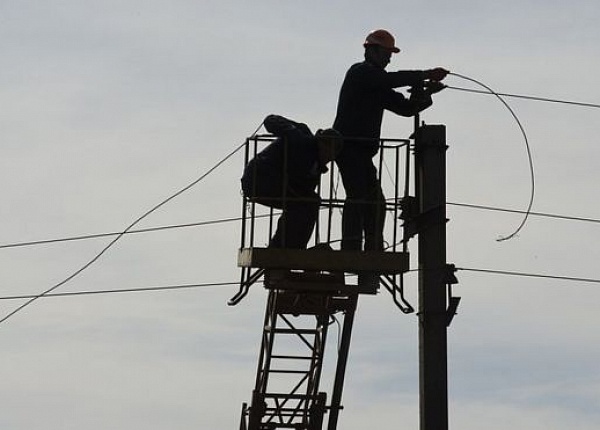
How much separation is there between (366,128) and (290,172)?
3.42 feet

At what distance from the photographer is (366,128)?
19641mm

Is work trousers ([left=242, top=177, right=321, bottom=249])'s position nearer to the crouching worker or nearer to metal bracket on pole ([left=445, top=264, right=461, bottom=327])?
the crouching worker

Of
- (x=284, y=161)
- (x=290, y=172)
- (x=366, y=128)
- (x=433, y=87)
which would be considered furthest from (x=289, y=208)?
(x=433, y=87)

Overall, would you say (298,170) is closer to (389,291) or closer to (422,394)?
(389,291)

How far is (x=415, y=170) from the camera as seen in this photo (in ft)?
59.4

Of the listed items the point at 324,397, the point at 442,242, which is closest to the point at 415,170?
the point at 442,242

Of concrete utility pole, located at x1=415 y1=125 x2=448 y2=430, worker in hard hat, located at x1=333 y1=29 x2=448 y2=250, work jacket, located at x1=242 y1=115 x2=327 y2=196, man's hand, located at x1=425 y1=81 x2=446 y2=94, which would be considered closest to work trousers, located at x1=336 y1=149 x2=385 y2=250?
worker in hard hat, located at x1=333 y1=29 x2=448 y2=250

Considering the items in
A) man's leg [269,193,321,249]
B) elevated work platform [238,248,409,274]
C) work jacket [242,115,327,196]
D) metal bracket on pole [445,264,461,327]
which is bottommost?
metal bracket on pole [445,264,461,327]

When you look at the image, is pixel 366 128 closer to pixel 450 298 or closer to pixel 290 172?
pixel 290 172

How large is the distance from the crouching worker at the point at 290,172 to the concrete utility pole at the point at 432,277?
1.83 metres

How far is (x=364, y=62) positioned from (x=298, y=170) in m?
1.53

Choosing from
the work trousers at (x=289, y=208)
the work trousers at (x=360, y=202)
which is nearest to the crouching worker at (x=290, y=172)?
the work trousers at (x=289, y=208)

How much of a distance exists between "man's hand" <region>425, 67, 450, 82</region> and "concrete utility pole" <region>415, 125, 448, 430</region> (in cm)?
102

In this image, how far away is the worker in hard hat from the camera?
1944 centimetres
